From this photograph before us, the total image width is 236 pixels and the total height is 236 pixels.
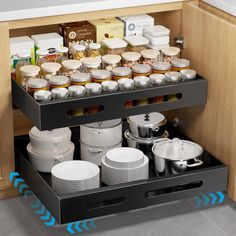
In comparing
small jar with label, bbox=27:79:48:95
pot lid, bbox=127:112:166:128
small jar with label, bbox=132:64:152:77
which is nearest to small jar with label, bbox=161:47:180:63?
small jar with label, bbox=132:64:152:77

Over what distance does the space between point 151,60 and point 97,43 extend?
0.19 meters

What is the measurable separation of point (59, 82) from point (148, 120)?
42 centimetres

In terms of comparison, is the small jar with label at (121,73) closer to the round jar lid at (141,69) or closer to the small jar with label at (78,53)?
the round jar lid at (141,69)

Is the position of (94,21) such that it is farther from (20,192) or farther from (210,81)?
(20,192)

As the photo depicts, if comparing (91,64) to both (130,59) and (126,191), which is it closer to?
(130,59)

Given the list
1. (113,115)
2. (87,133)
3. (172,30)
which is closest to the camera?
(113,115)

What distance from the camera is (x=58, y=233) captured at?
93.4 inches

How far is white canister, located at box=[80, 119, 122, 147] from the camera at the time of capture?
2.51 meters

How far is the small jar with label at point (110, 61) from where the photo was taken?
2.47 m

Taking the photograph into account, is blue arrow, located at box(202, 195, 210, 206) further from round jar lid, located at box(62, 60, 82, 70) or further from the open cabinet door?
round jar lid, located at box(62, 60, 82, 70)

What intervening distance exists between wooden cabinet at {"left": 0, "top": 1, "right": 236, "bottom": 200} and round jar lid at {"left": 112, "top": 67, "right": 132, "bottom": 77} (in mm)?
179

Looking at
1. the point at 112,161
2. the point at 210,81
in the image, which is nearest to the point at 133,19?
the point at 210,81

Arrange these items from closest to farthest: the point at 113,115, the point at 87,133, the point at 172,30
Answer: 1. the point at 113,115
2. the point at 87,133
3. the point at 172,30

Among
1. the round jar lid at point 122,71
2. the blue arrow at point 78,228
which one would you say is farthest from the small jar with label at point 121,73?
the blue arrow at point 78,228
